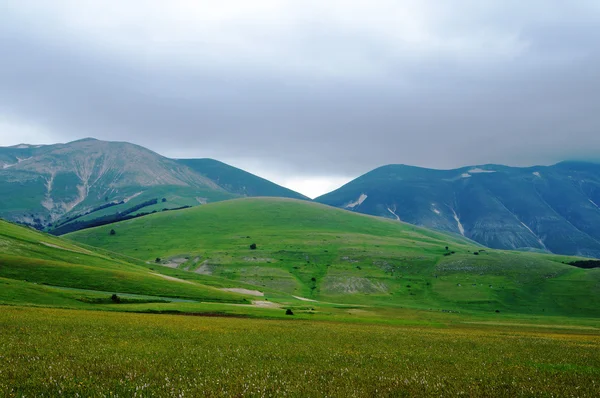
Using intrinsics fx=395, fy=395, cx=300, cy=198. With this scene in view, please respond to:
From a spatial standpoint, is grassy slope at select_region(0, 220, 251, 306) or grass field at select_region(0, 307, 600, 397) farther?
grassy slope at select_region(0, 220, 251, 306)

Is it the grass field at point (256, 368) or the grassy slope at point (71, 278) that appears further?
the grassy slope at point (71, 278)

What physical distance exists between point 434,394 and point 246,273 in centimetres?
17866

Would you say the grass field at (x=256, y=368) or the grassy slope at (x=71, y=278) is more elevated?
the grass field at (x=256, y=368)

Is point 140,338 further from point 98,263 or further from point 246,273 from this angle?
point 246,273

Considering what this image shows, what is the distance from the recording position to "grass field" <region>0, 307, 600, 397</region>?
1505 cm

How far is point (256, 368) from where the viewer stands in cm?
1967

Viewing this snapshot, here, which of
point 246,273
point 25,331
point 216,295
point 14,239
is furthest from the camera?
point 246,273

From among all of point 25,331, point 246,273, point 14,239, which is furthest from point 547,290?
point 14,239

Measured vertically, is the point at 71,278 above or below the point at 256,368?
below

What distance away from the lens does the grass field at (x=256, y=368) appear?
15055mm

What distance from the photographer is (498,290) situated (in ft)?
563

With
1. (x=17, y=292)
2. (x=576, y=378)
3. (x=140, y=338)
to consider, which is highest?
(x=576, y=378)

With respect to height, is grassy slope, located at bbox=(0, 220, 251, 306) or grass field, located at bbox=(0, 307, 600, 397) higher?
grass field, located at bbox=(0, 307, 600, 397)

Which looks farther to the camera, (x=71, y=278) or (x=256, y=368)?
(x=71, y=278)
